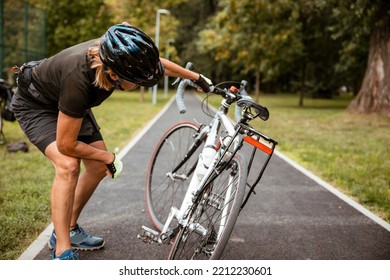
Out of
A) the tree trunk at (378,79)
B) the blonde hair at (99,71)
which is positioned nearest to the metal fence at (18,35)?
the blonde hair at (99,71)

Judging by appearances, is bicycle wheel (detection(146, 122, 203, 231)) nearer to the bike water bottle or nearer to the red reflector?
the bike water bottle

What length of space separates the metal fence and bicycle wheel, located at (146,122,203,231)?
10.2m

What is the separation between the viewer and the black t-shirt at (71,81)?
8.85 feet

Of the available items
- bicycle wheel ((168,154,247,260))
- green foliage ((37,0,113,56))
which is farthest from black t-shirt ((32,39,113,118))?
green foliage ((37,0,113,56))

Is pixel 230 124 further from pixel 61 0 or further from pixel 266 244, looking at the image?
pixel 61 0

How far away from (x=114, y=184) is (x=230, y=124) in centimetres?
307

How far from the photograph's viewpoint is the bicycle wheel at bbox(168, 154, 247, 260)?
2982mm

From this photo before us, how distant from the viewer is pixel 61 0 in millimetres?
25953

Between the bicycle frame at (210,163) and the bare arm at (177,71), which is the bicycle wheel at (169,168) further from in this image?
the bare arm at (177,71)

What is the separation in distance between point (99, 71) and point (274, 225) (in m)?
2.59

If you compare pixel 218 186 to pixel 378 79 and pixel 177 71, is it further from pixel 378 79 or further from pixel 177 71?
pixel 378 79

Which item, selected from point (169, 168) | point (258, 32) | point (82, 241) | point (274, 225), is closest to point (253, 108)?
point (82, 241)

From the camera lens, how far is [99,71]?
2713 millimetres
